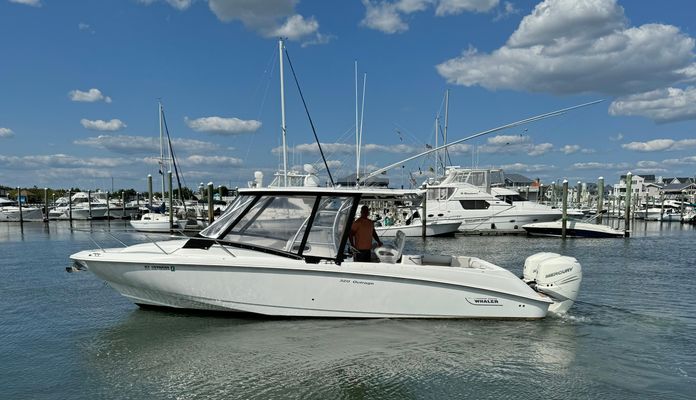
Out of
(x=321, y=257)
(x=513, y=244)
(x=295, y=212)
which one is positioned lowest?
(x=513, y=244)

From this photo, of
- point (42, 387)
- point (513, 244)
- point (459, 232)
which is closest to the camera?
point (42, 387)

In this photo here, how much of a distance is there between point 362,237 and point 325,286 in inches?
41.7

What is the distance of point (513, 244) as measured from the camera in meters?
25.1

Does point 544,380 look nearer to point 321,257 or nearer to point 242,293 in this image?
point 321,257

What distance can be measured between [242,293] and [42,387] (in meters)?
2.89

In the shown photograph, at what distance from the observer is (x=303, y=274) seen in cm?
747

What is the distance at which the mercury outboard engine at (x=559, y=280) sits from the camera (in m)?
8.19

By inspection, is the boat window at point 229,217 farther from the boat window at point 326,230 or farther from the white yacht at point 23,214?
the white yacht at point 23,214

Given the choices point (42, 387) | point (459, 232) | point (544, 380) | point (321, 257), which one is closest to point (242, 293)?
point (321, 257)

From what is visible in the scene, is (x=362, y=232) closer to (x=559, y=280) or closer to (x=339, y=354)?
(x=339, y=354)

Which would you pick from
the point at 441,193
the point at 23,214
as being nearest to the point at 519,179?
the point at 441,193

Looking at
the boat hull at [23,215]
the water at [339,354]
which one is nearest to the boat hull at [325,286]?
the water at [339,354]

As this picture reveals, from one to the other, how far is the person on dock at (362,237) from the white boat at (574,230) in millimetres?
23936

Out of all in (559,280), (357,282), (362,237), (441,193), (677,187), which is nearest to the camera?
(357,282)
